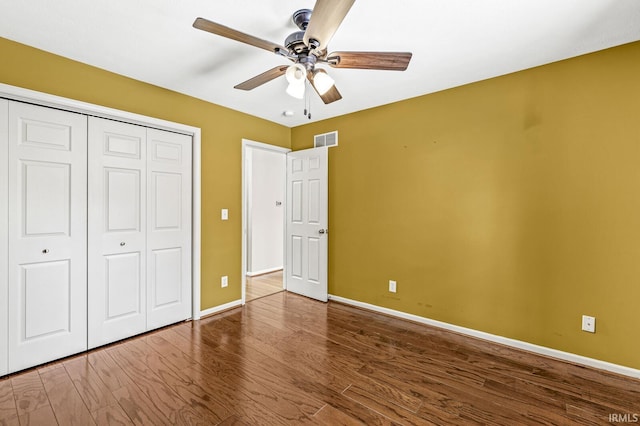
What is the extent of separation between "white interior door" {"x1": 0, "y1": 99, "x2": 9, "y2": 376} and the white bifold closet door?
0.50 metres

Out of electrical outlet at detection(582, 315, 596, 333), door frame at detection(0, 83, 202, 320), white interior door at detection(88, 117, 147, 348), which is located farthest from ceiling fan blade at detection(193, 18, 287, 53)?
electrical outlet at detection(582, 315, 596, 333)

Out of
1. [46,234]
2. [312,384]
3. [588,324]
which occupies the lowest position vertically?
[312,384]

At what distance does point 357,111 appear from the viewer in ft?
12.1

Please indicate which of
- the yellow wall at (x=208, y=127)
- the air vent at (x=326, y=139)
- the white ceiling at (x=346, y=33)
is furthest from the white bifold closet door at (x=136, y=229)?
the air vent at (x=326, y=139)

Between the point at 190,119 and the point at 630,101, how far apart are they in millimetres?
3886

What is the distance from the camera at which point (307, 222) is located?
4.09 m

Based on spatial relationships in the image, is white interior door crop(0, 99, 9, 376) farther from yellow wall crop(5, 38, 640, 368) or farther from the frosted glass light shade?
the frosted glass light shade

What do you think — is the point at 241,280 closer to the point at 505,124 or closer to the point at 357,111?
the point at 357,111

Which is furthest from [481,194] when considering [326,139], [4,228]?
[4,228]

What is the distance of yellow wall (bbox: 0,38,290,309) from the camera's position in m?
2.38

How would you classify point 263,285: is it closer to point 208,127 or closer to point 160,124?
point 208,127

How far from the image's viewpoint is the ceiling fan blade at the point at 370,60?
1.76m

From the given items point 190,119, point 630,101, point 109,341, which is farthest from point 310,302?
point 630,101

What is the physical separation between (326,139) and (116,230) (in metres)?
2.63
